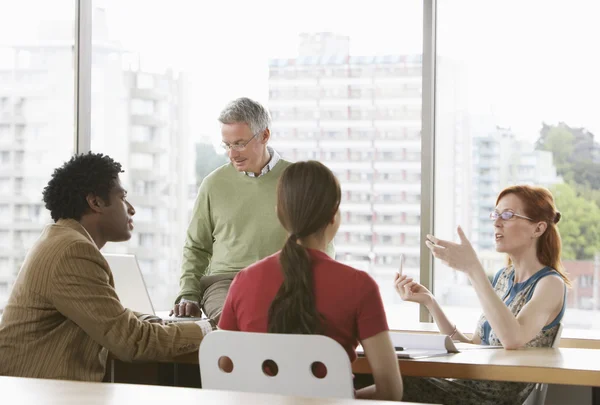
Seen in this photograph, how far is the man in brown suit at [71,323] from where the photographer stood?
92.6 inches

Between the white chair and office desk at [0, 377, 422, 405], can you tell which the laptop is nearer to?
the white chair

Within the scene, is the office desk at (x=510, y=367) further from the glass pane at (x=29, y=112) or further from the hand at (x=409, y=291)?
the glass pane at (x=29, y=112)

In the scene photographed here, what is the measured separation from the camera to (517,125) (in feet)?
12.9

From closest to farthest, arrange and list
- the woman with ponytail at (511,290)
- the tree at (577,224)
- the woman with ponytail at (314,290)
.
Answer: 1. the woman with ponytail at (314,290)
2. the woman with ponytail at (511,290)
3. the tree at (577,224)

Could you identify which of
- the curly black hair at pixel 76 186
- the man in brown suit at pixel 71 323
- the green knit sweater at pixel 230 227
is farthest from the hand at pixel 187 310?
the curly black hair at pixel 76 186

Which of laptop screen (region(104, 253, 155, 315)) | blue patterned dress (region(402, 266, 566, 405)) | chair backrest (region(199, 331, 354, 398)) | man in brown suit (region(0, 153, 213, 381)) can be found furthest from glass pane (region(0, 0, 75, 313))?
chair backrest (region(199, 331, 354, 398))

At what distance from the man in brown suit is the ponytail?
0.58 metres

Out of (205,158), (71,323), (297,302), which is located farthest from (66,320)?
(205,158)

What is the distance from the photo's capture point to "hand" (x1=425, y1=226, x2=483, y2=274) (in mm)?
2533

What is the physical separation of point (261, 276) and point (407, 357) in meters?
0.51

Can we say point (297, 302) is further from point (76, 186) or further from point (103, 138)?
point (103, 138)

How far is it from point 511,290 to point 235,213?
1.15 metres

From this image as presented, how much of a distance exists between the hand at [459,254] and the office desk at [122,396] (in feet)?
3.80

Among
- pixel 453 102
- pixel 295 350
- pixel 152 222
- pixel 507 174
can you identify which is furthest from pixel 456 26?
pixel 295 350
